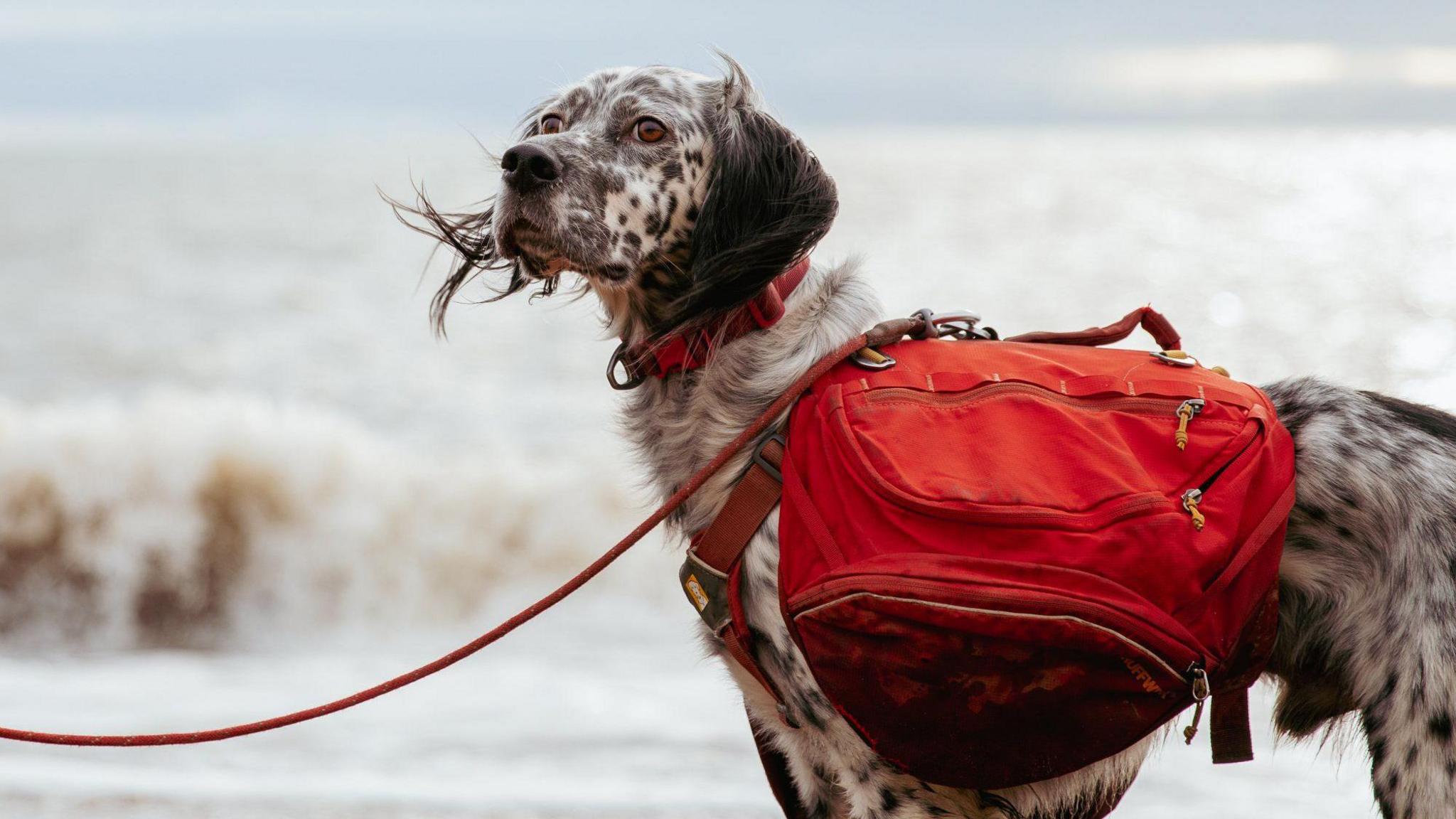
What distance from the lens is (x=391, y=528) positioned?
7.57m

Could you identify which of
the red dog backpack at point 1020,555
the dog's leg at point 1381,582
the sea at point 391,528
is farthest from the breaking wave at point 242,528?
the dog's leg at point 1381,582

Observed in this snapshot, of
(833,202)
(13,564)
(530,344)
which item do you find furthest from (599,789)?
(530,344)

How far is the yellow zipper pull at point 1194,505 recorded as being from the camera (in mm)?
1975

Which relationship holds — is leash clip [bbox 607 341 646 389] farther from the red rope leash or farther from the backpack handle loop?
the backpack handle loop

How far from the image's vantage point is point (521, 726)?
4598 mm

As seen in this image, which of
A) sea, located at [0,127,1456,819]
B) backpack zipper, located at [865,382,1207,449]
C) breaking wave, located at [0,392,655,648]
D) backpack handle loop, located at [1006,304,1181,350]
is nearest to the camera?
backpack zipper, located at [865,382,1207,449]

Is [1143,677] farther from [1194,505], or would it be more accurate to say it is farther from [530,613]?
[530,613]

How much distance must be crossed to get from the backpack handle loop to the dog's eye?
0.77 m

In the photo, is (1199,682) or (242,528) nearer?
(1199,682)

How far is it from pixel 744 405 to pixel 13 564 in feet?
18.6

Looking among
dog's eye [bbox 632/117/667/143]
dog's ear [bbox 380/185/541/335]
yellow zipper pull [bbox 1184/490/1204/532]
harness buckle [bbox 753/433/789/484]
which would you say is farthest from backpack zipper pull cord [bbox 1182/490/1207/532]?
dog's ear [bbox 380/185/541/335]

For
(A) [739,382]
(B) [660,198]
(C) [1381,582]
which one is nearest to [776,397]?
(A) [739,382]

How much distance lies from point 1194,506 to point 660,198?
1064 mm

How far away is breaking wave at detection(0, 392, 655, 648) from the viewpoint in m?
6.30
